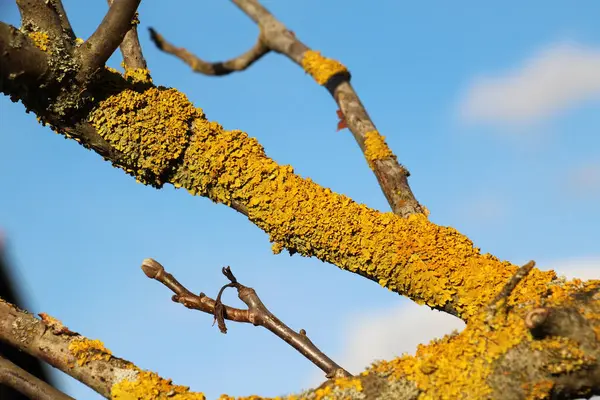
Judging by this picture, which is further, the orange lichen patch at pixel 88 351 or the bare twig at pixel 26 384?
the bare twig at pixel 26 384

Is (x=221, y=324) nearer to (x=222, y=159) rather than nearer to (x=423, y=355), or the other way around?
(x=222, y=159)

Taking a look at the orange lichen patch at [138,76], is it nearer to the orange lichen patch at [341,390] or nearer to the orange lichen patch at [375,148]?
the orange lichen patch at [375,148]

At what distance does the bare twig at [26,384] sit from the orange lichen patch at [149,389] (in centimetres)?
37

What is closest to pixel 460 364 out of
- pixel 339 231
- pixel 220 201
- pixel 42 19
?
pixel 339 231

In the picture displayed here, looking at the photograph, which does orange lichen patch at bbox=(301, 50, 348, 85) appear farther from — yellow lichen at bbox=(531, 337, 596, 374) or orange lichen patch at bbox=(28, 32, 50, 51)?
yellow lichen at bbox=(531, 337, 596, 374)

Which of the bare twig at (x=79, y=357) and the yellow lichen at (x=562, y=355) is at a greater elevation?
the yellow lichen at (x=562, y=355)

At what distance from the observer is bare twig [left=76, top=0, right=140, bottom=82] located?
2.74 metres

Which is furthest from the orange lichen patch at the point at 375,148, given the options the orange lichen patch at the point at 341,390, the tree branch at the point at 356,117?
the orange lichen patch at the point at 341,390

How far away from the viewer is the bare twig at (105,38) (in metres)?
2.74

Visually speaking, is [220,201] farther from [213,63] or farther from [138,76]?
[213,63]

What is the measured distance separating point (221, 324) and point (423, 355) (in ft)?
3.81

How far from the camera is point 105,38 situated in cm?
277

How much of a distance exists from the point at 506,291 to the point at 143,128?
1.69 metres

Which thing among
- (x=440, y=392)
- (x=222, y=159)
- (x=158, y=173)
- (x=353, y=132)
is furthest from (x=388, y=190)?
(x=440, y=392)
